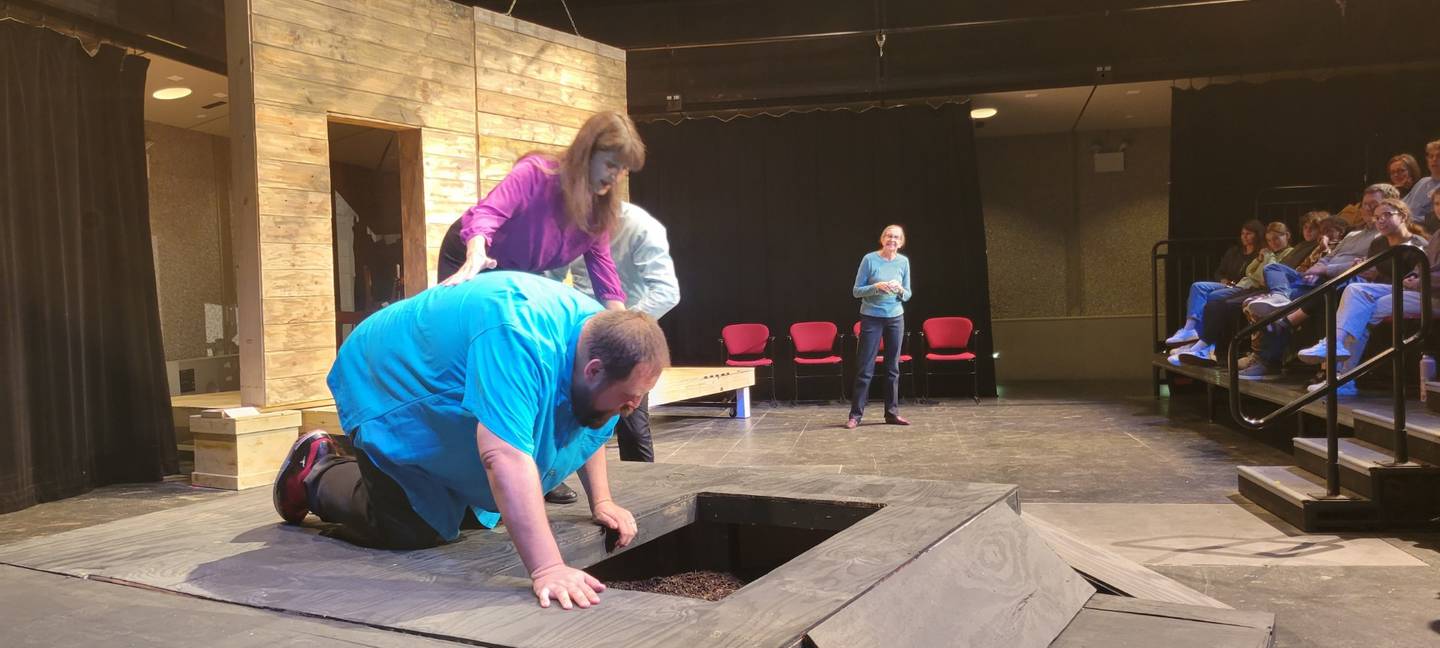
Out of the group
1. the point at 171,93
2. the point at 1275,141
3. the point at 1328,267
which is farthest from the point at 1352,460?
the point at 171,93

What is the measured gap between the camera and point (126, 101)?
19.3 ft

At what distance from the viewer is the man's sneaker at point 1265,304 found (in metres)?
6.21

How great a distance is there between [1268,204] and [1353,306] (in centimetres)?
474

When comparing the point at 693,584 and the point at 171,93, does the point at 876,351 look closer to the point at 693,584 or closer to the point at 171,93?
the point at 693,584

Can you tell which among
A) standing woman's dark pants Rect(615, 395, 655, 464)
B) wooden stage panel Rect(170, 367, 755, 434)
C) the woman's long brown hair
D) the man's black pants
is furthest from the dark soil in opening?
wooden stage panel Rect(170, 367, 755, 434)

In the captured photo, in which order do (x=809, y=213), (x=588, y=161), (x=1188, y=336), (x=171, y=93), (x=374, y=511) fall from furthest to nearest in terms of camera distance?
(x=809, y=213), (x=1188, y=336), (x=171, y=93), (x=588, y=161), (x=374, y=511)

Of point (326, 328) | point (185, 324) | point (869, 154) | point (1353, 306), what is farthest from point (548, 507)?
point (869, 154)

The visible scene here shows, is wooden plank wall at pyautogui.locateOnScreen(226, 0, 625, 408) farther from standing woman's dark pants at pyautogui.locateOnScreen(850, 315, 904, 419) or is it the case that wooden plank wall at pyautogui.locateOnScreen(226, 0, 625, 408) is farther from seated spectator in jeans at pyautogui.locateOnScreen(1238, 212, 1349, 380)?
seated spectator in jeans at pyautogui.locateOnScreen(1238, 212, 1349, 380)

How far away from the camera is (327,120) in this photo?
17.6 feet

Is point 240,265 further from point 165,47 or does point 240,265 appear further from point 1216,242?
point 1216,242

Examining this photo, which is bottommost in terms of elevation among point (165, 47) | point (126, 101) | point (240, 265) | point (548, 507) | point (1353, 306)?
point (548, 507)

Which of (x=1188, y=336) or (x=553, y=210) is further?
(x=1188, y=336)

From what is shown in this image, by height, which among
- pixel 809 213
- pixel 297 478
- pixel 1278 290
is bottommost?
pixel 297 478

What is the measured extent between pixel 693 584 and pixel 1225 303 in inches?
236
